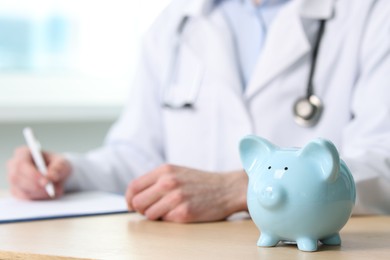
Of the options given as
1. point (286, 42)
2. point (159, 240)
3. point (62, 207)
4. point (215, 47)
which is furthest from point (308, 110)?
point (159, 240)

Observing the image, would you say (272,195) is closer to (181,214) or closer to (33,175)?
(181,214)

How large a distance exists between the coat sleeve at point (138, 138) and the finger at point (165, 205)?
49 cm

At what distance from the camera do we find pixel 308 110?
158 cm

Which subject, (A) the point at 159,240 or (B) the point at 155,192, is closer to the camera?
(A) the point at 159,240

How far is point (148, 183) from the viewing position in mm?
1232

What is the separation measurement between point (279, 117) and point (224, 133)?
148mm

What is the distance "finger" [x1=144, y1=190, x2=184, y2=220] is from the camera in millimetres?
1187

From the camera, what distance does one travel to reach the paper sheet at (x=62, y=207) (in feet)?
4.10

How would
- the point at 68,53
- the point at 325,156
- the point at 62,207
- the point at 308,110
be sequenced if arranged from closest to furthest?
the point at 325,156
the point at 62,207
the point at 308,110
the point at 68,53

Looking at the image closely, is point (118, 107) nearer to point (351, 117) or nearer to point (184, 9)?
point (184, 9)

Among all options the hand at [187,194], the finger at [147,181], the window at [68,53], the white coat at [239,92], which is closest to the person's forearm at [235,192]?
the hand at [187,194]

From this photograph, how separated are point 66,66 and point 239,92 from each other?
111cm

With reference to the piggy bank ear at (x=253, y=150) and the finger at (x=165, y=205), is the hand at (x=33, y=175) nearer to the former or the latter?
the finger at (x=165, y=205)

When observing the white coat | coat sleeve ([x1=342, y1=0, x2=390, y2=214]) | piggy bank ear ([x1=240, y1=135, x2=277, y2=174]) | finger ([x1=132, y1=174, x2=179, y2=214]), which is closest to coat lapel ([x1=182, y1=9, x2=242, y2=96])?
the white coat
